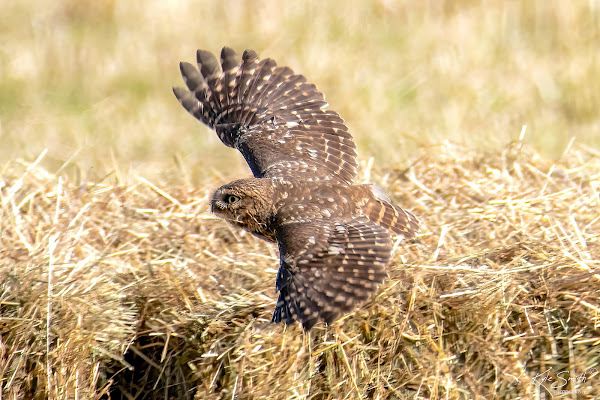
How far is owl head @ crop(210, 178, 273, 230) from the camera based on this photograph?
415 cm

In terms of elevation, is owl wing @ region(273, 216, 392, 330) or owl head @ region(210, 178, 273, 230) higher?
owl head @ region(210, 178, 273, 230)

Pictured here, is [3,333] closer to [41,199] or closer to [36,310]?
[36,310]

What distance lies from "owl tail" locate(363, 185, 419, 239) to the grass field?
5.5 inches

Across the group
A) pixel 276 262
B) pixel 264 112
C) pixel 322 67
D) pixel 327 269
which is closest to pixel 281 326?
pixel 327 269

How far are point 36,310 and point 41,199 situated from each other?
1.09 meters

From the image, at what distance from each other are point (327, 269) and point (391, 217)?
69 cm

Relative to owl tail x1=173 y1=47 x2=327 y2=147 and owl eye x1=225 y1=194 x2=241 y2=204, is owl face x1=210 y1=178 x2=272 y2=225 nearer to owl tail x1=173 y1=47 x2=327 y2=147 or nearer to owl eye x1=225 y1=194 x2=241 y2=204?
owl eye x1=225 y1=194 x2=241 y2=204

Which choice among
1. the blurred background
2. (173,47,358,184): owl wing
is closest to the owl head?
(173,47,358,184): owl wing

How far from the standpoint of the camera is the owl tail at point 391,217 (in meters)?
4.12

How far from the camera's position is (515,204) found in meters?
4.55

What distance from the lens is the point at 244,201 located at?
416cm

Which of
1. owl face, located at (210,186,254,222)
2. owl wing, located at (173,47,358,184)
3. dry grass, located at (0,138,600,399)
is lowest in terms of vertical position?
dry grass, located at (0,138,600,399)

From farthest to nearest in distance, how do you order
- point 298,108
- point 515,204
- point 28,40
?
point 28,40 < point 298,108 < point 515,204

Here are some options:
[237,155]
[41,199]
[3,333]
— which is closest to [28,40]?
[237,155]
